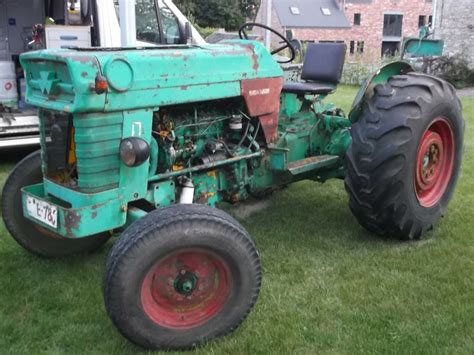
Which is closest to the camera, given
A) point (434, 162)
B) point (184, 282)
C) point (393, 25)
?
point (184, 282)

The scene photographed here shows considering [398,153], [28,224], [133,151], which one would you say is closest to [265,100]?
[398,153]

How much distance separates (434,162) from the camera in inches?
172

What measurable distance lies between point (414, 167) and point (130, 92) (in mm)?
2114

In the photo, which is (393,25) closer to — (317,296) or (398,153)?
(398,153)

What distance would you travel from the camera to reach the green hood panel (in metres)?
2.89

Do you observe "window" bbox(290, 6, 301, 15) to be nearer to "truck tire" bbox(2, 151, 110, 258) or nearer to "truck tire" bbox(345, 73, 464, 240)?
"truck tire" bbox(345, 73, 464, 240)

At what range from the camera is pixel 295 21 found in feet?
136

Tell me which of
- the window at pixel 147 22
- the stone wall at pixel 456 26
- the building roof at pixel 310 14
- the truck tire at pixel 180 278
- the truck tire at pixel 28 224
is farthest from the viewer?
the building roof at pixel 310 14

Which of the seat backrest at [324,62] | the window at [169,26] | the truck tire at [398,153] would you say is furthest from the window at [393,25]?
the truck tire at [398,153]

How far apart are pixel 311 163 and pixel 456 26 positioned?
18816 mm

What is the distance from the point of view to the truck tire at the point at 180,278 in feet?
8.80

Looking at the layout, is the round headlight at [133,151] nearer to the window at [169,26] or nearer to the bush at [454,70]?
the window at [169,26]

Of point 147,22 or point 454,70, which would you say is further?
point 454,70

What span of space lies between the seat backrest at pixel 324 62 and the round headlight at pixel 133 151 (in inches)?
95.9
